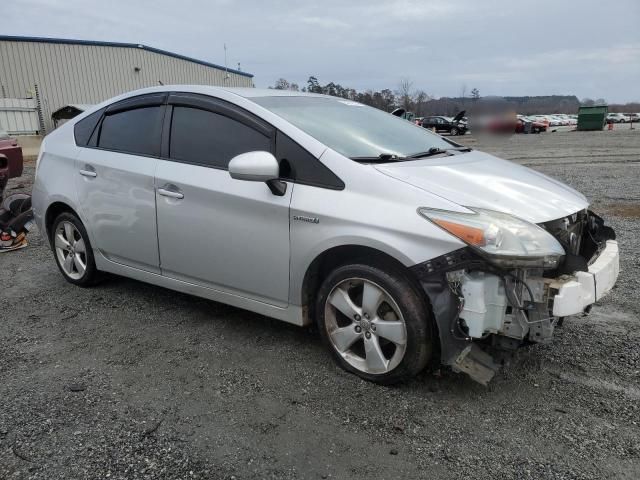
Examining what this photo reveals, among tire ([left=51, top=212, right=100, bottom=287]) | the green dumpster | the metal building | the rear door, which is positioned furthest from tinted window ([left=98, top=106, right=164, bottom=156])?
the green dumpster

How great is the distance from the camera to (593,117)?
129 feet

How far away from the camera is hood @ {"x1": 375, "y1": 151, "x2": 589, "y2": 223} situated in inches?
109

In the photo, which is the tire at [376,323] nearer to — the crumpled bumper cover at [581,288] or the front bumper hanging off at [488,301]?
the front bumper hanging off at [488,301]

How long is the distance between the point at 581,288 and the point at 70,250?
4.08 metres

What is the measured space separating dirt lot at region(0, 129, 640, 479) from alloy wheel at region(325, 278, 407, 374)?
5.8 inches

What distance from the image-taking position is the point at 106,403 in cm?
287

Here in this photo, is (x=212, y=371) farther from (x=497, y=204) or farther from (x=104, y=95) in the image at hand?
(x=104, y=95)

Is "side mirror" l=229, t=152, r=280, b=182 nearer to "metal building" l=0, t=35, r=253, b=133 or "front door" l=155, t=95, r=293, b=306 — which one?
"front door" l=155, t=95, r=293, b=306

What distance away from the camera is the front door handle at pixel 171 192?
359cm

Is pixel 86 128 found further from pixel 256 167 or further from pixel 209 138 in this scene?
Result: pixel 256 167

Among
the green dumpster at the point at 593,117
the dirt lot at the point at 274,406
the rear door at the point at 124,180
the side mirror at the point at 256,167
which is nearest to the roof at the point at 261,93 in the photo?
the rear door at the point at 124,180

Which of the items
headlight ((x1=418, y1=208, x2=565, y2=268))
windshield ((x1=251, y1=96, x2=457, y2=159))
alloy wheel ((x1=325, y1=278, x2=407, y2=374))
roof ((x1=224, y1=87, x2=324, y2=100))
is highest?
roof ((x1=224, y1=87, x2=324, y2=100))

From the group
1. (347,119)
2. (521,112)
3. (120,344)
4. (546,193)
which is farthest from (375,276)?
(521,112)

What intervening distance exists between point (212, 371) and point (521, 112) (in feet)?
16.8
